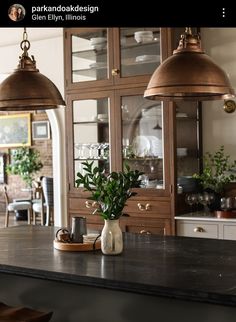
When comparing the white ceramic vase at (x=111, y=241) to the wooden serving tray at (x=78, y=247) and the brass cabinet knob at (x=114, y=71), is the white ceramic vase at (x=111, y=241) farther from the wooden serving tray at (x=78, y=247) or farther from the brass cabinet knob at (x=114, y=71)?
the brass cabinet knob at (x=114, y=71)

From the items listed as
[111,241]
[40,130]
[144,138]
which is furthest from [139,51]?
[40,130]

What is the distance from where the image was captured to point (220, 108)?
460cm

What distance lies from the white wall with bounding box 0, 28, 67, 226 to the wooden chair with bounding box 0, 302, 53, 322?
115 inches

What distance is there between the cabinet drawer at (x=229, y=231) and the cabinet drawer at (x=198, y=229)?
0.21 ft

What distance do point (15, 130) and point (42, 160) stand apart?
3.10 ft

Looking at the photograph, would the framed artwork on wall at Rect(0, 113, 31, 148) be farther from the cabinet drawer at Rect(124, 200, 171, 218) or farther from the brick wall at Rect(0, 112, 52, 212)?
the cabinet drawer at Rect(124, 200, 171, 218)

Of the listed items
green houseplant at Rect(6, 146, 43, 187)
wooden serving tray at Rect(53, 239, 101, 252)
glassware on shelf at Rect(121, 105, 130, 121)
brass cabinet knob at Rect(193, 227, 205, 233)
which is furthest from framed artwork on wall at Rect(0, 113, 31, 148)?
wooden serving tray at Rect(53, 239, 101, 252)

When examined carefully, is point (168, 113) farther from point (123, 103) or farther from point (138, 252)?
point (138, 252)

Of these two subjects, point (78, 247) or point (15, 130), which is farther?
point (15, 130)

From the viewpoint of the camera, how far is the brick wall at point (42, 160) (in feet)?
33.9

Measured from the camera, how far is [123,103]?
15.0 feet

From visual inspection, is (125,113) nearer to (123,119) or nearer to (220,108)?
(123,119)

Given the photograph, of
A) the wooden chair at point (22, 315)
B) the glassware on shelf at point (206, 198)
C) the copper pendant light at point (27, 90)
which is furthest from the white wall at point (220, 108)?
the wooden chair at point (22, 315)
